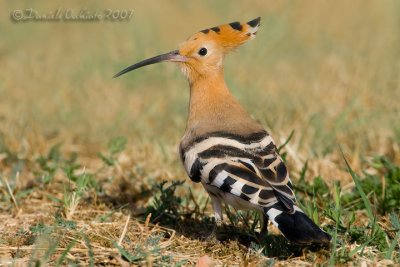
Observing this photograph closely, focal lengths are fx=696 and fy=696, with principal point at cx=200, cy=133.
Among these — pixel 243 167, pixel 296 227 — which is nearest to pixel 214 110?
pixel 243 167

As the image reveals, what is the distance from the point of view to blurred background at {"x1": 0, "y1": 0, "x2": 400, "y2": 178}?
432 centimetres

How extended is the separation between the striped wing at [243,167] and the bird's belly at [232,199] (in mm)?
49

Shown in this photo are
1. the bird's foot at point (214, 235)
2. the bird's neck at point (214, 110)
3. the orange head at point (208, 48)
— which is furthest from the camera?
the orange head at point (208, 48)

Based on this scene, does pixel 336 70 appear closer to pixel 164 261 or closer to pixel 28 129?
pixel 28 129

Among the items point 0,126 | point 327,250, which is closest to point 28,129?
point 0,126

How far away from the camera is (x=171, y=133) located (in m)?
4.86

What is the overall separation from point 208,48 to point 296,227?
1.32 m

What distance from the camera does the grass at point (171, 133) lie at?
272 centimetres

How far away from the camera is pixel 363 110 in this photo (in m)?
4.66
